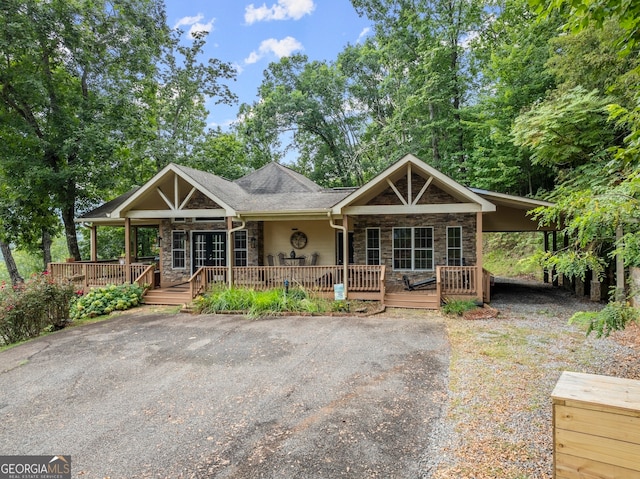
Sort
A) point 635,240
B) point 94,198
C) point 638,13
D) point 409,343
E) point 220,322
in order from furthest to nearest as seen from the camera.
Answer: point 94,198 → point 220,322 → point 409,343 → point 635,240 → point 638,13

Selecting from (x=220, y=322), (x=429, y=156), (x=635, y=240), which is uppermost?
(x=429, y=156)

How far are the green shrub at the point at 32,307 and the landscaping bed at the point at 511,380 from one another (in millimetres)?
9649

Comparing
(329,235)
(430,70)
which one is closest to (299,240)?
(329,235)

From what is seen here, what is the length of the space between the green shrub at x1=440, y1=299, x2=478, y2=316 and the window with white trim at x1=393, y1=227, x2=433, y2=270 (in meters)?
2.34

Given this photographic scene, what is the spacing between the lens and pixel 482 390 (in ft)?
15.3

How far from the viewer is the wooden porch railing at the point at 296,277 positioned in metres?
11.0

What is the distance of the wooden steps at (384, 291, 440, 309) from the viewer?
1018 cm

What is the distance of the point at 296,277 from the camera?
11.9 meters

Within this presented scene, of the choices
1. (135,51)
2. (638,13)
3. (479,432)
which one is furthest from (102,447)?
(135,51)

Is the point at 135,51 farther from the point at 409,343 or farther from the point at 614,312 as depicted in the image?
the point at 614,312

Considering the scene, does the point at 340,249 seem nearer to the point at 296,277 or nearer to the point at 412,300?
the point at 296,277

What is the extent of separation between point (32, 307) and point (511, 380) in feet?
34.5

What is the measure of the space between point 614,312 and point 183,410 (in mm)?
5230

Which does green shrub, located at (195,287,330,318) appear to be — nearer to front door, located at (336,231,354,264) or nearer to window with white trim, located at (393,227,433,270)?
front door, located at (336,231,354,264)
